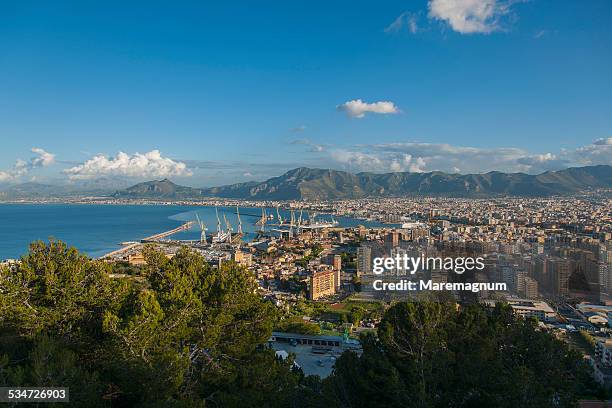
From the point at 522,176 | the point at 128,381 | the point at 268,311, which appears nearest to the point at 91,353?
the point at 128,381

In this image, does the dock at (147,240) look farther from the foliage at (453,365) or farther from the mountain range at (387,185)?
the mountain range at (387,185)

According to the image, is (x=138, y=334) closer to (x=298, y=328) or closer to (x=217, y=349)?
(x=217, y=349)

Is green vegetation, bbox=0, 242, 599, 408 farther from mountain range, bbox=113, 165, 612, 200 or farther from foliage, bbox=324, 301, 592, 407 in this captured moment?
mountain range, bbox=113, 165, 612, 200

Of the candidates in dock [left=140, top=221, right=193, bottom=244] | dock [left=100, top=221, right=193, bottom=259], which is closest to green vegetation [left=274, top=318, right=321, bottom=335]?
dock [left=100, top=221, right=193, bottom=259]

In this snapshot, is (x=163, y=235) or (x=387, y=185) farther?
(x=387, y=185)

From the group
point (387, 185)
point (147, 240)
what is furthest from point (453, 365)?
point (387, 185)

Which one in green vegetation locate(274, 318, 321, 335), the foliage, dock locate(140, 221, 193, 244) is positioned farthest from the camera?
dock locate(140, 221, 193, 244)

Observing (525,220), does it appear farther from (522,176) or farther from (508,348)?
(522,176)
